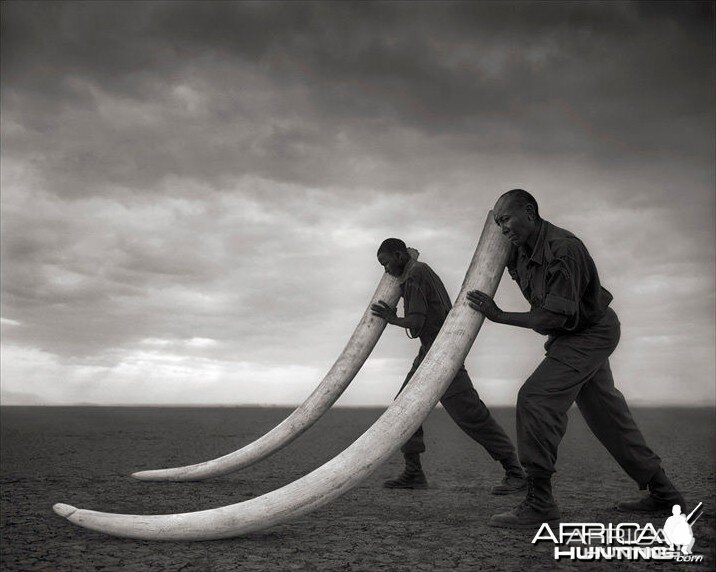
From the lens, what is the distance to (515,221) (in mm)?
3139

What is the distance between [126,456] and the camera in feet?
21.2

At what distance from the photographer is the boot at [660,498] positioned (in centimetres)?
343

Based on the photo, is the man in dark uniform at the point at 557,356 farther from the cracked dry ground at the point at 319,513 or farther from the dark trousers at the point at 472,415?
the dark trousers at the point at 472,415

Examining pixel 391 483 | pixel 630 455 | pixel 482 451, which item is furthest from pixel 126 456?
pixel 630 455

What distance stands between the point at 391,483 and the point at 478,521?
1253 mm

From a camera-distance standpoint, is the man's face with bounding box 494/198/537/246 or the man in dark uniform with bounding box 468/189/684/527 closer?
the man in dark uniform with bounding box 468/189/684/527

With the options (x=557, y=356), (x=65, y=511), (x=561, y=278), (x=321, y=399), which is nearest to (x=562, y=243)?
(x=561, y=278)

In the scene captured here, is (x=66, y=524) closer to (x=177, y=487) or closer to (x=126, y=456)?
(x=177, y=487)

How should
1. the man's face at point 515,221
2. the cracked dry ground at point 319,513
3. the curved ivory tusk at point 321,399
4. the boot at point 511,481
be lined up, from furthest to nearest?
the boot at point 511,481 → the curved ivory tusk at point 321,399 → the man's face at point 515,221 → the cracked dry ground at point 319,513

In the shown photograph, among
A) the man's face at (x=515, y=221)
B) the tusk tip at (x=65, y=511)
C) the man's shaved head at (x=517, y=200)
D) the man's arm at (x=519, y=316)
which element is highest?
the man's shaved head at (x=517, y=200)

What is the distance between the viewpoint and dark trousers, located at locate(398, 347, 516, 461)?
4.22 metres

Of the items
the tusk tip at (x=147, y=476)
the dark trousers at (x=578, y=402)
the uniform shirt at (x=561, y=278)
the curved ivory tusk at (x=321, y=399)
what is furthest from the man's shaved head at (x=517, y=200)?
the tusk tip at (x=147, y=476)

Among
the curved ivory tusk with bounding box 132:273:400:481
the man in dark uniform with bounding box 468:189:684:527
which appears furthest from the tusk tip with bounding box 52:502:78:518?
the man in dark uniform with bounding box 468:189:684:527

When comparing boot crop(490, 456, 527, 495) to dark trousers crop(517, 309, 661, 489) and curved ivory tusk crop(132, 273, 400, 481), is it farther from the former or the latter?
curved ivory tusk crop(132, 273, 400, 481)
